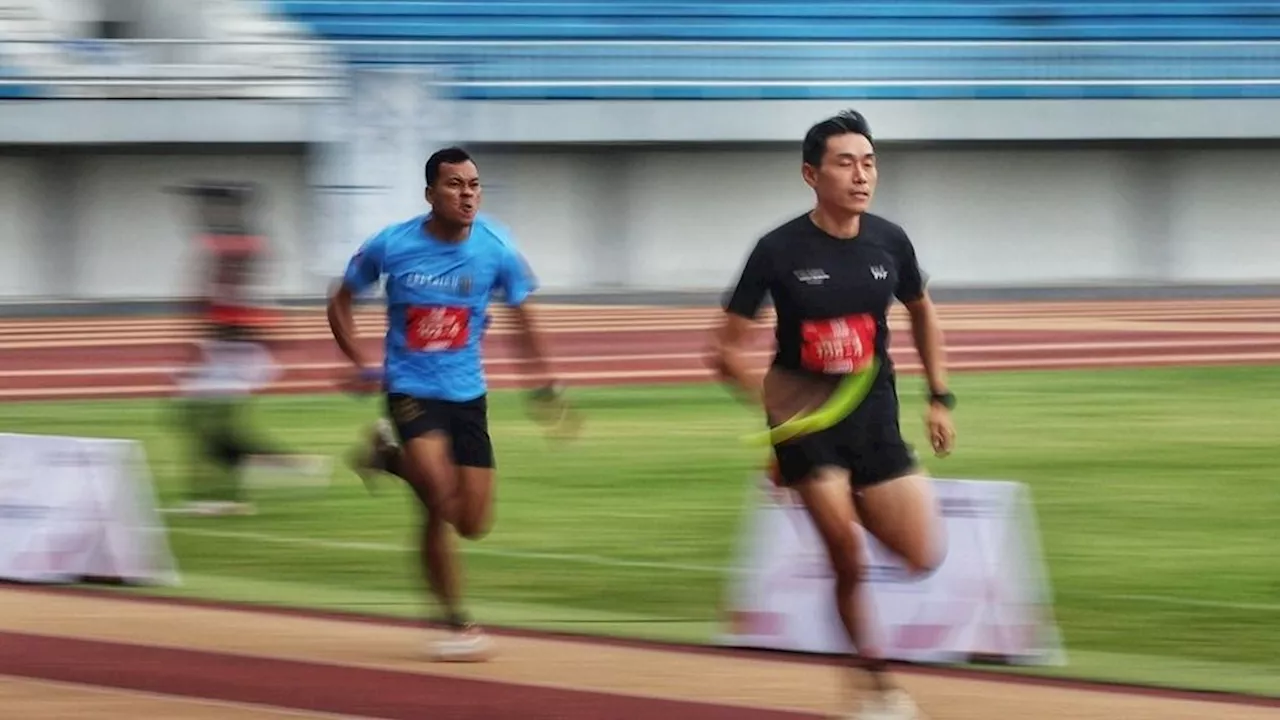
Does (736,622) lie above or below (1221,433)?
above

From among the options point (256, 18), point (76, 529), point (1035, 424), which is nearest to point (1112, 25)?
point (256, 18)

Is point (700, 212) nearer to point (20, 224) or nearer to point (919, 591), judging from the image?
point (20, 224)

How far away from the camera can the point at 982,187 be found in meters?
35.1

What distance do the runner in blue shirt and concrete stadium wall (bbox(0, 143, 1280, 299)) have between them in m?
23.9

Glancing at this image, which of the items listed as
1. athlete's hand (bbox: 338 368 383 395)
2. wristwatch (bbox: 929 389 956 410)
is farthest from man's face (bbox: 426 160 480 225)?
wristwatch (bbox: 929 389 956 410)

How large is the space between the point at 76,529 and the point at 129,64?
21.7m

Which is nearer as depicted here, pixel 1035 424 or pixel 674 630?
pixel 674 630

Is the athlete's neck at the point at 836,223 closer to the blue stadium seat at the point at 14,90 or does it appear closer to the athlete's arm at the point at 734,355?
the athlete's arm at the point at 734,355

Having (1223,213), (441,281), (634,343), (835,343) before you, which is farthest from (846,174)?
(1223,213)

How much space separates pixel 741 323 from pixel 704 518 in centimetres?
538

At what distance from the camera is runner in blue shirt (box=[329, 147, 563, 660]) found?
8.27m

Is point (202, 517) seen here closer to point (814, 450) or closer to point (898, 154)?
point (814, 450)

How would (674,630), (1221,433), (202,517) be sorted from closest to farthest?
(674,630) → (202,517) → (1221,433)

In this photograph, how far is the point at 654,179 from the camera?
112 ft
